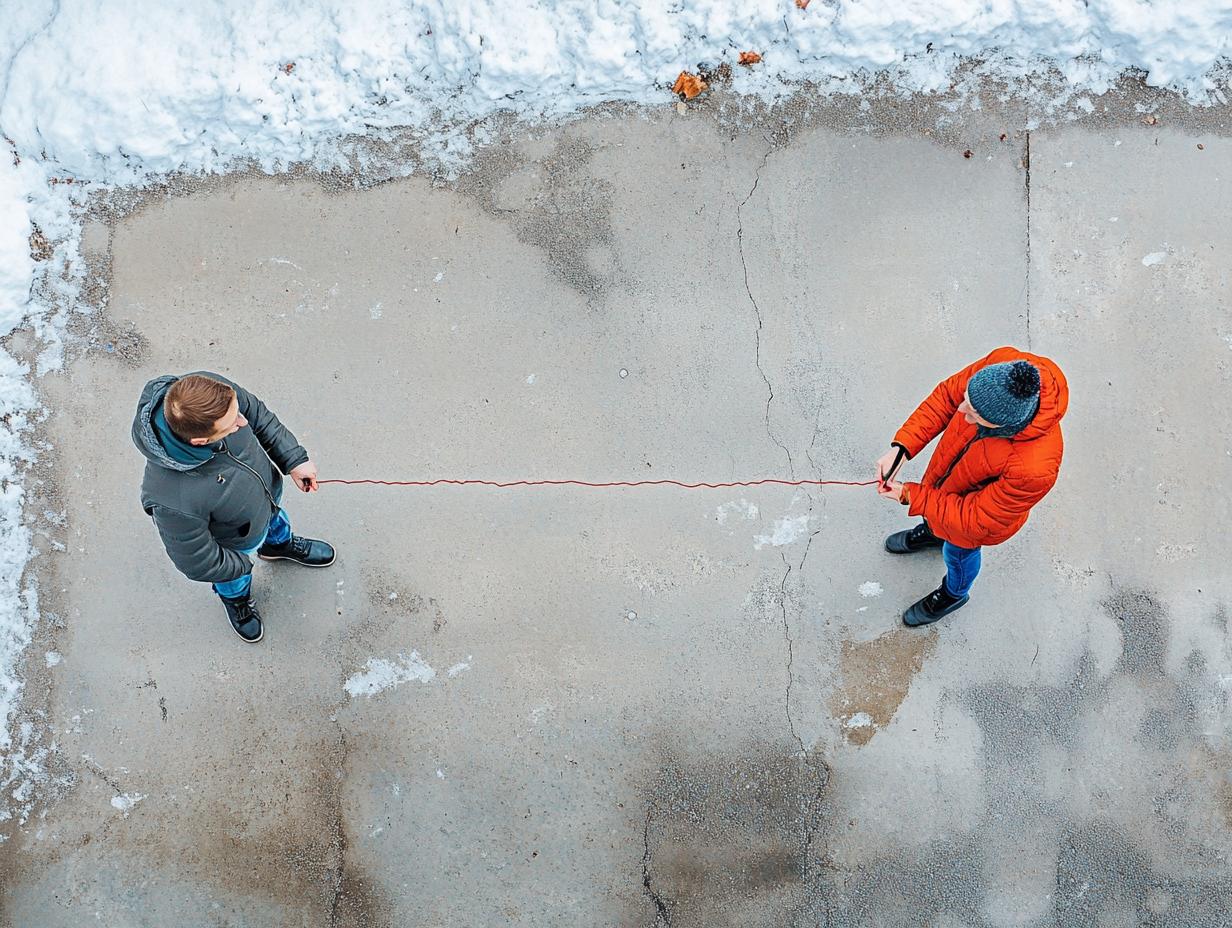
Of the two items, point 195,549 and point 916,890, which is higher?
point 195,549

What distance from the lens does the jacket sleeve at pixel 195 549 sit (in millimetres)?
3102

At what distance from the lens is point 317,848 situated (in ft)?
13.4

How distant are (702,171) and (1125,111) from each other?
7.72 ft

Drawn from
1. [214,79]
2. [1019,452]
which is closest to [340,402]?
[214,79]

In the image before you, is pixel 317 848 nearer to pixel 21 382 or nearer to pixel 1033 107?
pixel 21 382

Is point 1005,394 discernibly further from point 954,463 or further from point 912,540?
point 912,540

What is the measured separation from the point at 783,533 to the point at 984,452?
132 cm

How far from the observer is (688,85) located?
4574 millimetres

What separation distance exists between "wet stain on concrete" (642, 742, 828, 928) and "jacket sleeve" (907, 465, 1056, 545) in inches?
56.8

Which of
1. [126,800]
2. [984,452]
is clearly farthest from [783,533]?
[126,800]

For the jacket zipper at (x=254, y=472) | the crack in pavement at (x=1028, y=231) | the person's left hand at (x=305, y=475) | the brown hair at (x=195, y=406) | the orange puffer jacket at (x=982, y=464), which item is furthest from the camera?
the crack in pavement at (x=1028, y=231)

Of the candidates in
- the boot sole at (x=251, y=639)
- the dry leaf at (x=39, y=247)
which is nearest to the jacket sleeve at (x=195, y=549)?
the boot sole at (x=251, y=639)

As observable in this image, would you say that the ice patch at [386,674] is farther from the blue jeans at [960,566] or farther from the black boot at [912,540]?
the blue jeans at [960,566]

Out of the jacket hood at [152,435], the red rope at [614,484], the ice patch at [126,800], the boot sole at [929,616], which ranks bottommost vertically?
the ice patch at [126,800]
